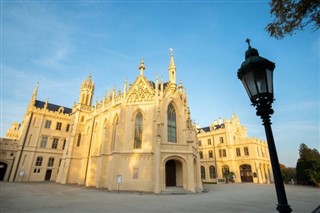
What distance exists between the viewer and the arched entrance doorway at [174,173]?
24.7 m

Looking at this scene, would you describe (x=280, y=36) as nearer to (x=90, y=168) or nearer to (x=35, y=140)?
(x=90, y=168)

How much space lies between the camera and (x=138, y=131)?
2570 cm

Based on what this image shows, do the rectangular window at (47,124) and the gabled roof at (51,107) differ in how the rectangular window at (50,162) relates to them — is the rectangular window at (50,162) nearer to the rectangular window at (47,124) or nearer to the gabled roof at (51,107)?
the rectangular window at (47,124)

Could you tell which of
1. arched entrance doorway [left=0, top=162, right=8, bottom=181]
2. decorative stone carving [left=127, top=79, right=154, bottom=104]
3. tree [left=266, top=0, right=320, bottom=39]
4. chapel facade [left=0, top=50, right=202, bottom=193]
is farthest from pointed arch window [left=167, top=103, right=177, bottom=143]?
arched entrance doorway [left=0, top=162, right=8, bottom=181]

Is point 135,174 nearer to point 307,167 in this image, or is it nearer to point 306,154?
point 307,167

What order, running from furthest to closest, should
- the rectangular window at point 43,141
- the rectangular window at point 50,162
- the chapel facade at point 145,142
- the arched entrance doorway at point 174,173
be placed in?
1. the rectangular window at point 50,162
2. the rectangular window at point 43,141
3. the arched entrance doorway at point 174,173
4. the chapel facade at point 145,142

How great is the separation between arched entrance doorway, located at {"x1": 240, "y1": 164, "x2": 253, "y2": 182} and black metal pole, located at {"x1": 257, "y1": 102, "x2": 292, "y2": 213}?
157 feet

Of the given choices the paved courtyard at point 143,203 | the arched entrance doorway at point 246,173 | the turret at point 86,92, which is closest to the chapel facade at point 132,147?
the turret at point 86,92

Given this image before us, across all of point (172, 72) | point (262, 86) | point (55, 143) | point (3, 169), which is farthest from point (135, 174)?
point (3, 169)

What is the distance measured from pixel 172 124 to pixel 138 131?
16.7 feet

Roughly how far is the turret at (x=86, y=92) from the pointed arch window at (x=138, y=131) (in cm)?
2288

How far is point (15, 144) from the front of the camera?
3872 cm

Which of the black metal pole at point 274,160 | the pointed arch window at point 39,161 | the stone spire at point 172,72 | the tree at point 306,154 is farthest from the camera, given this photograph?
the pointed arch window at point 39,161

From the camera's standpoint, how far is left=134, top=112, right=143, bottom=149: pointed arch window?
25.0 m
